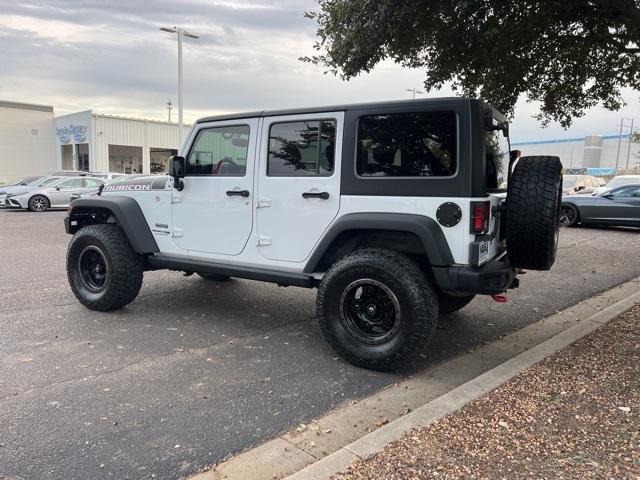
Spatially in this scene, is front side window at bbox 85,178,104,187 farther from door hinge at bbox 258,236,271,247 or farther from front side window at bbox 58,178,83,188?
door hinge at bbox 258,236,271,247

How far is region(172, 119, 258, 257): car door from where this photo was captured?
15.6 feet

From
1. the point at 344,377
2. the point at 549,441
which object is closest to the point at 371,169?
the point at 344,377

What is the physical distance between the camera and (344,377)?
4.03 metres

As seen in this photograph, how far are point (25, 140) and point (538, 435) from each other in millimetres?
42731

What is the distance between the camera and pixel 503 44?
6285 millimetres

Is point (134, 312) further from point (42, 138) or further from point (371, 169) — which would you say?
point (42, 138)

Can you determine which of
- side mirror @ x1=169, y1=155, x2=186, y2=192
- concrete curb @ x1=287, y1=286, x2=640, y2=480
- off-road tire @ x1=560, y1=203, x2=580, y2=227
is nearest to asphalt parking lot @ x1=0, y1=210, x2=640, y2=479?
concrete curb @ x1=287, y1=286, x2=640, y2=480

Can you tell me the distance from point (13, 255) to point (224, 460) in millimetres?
7874

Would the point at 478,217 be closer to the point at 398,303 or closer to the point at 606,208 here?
the point at 398,303

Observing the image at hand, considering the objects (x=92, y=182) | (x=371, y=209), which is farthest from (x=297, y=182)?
(x=92, y=182)

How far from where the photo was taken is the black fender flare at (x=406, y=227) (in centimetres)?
376

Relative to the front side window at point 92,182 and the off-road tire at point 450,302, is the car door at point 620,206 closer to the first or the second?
the off-road tire at point 450,302

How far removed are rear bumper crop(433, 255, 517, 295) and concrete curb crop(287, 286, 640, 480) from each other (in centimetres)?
63

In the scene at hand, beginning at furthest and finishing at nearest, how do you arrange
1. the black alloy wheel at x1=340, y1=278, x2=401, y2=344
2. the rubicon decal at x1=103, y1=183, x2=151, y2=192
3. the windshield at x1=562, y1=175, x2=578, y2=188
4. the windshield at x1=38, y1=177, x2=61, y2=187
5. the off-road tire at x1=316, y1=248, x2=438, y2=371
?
the windshield at x1=562, y1=175, x2=578, y2=188 → the windshield at x1=38, y1=177, x2=61, y2=187 → the rubicon decal at x1=103, y1=183, x2=151, y2=192 → the black alloy wheel at x1=340, y1=278, x2=401, y2=344 → the off-road tire at x1=316, y1=248, x2=438, y2=371
